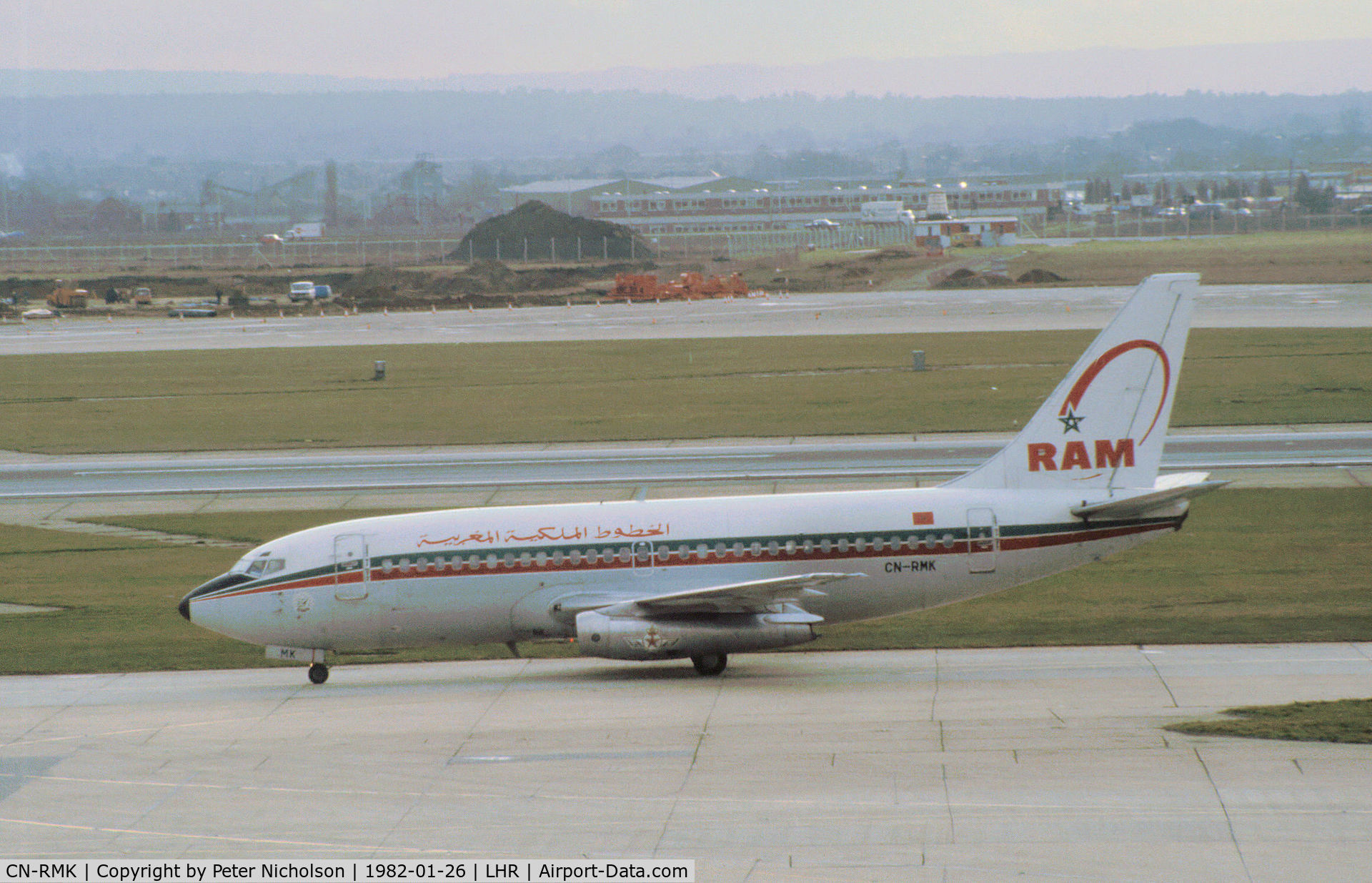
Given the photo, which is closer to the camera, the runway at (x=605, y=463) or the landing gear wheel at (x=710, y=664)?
the landing gear wheel at (x=710, y=664)

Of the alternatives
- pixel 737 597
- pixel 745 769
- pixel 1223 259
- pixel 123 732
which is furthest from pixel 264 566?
pixel 1223 259

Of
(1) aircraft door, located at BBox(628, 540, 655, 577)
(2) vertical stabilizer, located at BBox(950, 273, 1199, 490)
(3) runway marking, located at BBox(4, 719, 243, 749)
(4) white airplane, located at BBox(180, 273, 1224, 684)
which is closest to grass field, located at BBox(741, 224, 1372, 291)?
(2) vertical stabilizer, located at BBox(950, 273, 1199, 490)

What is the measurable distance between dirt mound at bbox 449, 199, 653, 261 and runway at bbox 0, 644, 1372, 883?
158 metres

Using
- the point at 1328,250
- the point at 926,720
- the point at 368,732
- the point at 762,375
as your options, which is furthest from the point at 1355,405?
the point at 1328,250

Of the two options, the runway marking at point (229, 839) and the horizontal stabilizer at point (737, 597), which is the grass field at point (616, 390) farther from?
the runway marking at point (229, 839)

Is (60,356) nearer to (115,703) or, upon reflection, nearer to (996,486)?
(115,703)

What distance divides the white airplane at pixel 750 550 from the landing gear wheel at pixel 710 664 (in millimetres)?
58

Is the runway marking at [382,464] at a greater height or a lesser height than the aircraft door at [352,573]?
lesser

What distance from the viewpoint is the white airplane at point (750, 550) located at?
29.3 m

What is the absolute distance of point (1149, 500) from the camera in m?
28.6

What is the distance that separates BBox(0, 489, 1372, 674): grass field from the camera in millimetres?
32375

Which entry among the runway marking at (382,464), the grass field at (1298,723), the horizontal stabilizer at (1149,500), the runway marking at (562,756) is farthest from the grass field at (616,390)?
the runway marking at (562,756)

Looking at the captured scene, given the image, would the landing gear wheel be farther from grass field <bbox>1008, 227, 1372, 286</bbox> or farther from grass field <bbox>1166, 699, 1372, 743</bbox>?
grass field <bbox>1008, 227, 1372, 286</bbox>
